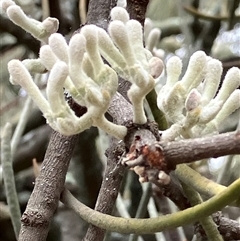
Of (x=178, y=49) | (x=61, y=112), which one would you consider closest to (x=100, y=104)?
(x=61, y=112)

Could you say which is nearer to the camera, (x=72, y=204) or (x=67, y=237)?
(x=72, y=204)

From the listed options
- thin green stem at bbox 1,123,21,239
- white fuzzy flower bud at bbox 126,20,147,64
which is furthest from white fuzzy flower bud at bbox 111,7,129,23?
thin green stem at bbox 1,123,21,239

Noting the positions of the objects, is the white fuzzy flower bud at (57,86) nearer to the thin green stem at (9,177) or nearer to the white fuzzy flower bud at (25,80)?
the white fuzzy flower bud at (25,80)

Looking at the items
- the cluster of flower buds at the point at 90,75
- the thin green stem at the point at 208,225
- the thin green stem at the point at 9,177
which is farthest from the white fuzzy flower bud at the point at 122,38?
the thin green stem at the point at 9,177

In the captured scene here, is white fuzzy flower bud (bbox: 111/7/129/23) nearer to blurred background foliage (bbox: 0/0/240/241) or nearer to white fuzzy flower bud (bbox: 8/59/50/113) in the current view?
white fuzzy flower bud (bbox: 8/59/50/113)

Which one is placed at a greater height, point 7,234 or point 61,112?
point 61,112

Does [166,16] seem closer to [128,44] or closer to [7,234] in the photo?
[7,234]

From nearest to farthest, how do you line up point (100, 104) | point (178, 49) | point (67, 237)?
point (100, 104) → point (67, 237) → point (178, 49)

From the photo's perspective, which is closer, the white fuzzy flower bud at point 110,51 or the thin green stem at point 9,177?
the white fuzzy flower bud at point 110,51
